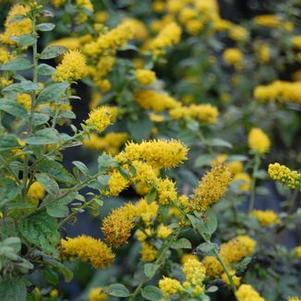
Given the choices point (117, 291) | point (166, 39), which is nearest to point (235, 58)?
point (166, 39)

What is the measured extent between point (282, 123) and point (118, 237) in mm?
1418

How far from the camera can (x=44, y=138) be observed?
136 centimetres

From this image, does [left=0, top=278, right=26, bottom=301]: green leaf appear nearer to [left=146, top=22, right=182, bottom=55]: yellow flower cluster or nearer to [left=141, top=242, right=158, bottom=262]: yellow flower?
[left=141, top=242, right=158, bottom=262]: yellow flower

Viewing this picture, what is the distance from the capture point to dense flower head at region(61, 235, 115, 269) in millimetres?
1576

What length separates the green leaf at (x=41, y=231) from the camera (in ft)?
4.61

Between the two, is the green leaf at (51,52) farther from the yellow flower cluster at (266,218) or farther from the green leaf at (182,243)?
the yellow flower cluster at (266,218)

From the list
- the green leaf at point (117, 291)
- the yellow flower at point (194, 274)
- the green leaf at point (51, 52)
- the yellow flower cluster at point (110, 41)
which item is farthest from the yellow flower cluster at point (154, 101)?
the yellow flower at point (194, 274)

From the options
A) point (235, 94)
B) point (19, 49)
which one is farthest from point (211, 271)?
point (235, 94)

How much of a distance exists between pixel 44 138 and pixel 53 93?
0.11 meters

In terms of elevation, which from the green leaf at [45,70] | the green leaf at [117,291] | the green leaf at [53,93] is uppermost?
the green leaf at [45,70]

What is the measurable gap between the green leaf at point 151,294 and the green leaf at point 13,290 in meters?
0.25

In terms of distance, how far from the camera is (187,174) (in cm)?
222

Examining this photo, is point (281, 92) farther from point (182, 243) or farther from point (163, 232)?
point (182, 243)

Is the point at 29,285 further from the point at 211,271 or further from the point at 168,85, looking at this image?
the point at 168,85
